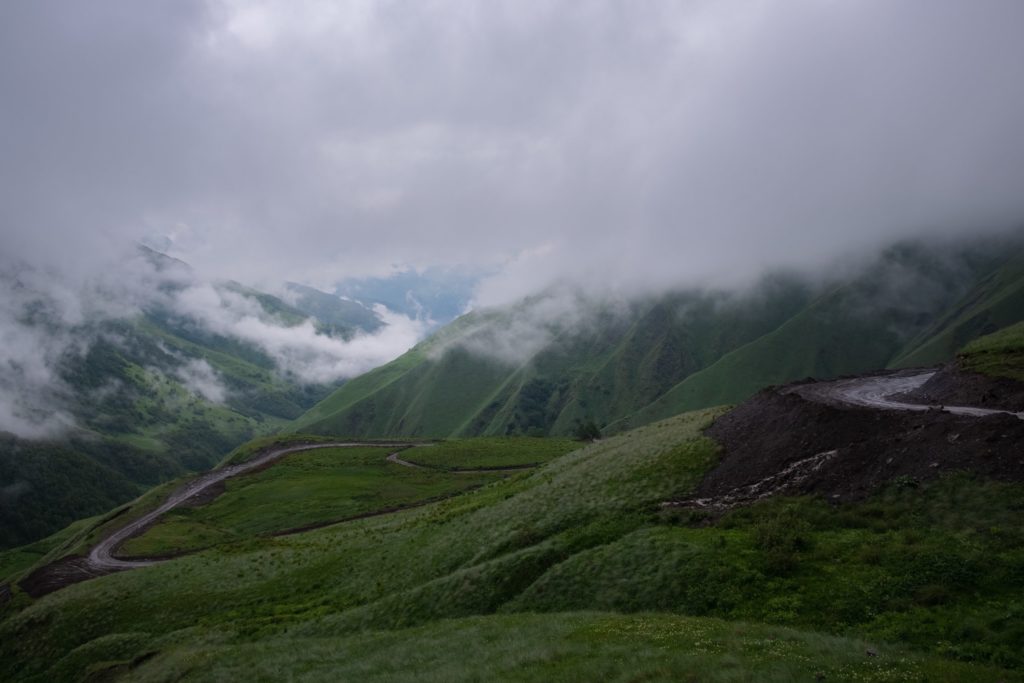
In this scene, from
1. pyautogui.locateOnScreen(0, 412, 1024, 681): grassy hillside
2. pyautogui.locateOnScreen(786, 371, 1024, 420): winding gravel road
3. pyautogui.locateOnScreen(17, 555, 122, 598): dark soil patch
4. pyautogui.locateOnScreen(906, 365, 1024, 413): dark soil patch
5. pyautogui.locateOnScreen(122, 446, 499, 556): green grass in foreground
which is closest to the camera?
pyautogui.locateOnScreen(0, 412, 1024, 681): grassy hillside

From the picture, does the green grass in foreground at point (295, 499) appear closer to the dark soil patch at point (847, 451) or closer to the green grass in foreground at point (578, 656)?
the green grass in foreground at point (578, 656)

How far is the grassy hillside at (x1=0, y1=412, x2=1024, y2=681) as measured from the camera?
17016 mm

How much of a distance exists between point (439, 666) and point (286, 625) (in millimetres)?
20449

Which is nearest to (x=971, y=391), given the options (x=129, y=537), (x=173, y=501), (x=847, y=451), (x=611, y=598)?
(x=847, y=451)

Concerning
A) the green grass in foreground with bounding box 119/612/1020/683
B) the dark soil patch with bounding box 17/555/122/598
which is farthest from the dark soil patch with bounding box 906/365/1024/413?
the dark soil patch with bounding box 17/555/122/598

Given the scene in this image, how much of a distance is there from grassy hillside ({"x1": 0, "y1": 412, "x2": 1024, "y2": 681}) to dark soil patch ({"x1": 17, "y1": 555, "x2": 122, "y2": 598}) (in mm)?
20124

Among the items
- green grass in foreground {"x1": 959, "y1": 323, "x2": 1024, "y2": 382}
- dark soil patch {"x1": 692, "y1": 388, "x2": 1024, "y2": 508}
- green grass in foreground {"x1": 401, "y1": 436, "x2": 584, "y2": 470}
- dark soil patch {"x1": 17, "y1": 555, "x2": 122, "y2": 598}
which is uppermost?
green grass in foreground {"x1": 959, "y1": 323, "x2": 1024, "y2": 382}

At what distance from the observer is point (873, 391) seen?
5306 cm

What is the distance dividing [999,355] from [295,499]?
375 feet

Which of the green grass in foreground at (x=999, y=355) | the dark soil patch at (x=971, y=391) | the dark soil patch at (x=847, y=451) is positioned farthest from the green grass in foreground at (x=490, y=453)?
the dark soil patch at (x=847, y=451)

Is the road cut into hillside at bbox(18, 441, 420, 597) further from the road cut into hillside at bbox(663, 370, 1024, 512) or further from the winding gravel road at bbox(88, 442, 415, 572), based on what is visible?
the road cut into hillside at bbox(663, 370, 1024, 512)

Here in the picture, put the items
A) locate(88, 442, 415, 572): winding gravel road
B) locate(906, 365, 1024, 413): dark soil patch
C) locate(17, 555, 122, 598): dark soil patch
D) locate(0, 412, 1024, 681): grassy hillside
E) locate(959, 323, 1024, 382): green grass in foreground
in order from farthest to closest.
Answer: locate(88, 442, 415, 572): winding gravel road
locate(17, 555, 122, 598): dark soil patch
locate(959, 323, 1024, 382): green grass in foreground
locate(906, 365, 1024, 413): dark soil patch
locate(0, 412, 1024, 681): grassy hillside

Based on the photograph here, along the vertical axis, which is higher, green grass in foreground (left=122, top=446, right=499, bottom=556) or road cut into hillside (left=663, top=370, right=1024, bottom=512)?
road cut into hillside (left=663, top=370, right=1024, bottom=512)

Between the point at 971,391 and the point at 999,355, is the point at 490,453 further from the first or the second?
the point at 971,391
